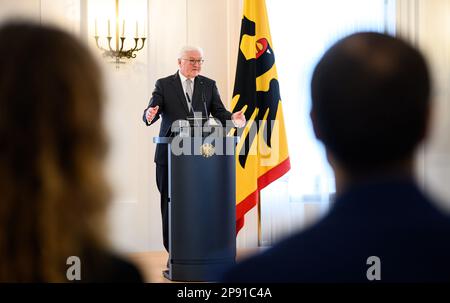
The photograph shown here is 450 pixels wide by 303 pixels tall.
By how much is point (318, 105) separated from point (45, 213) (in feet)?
1.51

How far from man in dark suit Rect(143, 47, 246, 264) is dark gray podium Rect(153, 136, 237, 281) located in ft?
1.96

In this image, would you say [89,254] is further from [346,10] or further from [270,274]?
[346,10]

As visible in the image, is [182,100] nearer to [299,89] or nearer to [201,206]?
[201,206]

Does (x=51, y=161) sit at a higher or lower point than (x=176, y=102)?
lower

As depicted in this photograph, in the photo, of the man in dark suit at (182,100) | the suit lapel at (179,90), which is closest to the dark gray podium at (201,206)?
the man in dark suit at (182,100)

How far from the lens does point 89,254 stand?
1047 millimetres

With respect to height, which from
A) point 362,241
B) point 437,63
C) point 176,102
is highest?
point 437,63

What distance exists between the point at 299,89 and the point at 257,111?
0.98m

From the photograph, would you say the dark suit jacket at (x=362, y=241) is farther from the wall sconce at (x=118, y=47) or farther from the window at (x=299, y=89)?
→ the window at (x=299, y=89)

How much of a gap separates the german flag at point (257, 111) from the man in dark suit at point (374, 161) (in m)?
5.17

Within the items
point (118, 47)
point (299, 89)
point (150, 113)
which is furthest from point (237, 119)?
point (299, 89)

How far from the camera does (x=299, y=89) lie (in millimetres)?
7180
